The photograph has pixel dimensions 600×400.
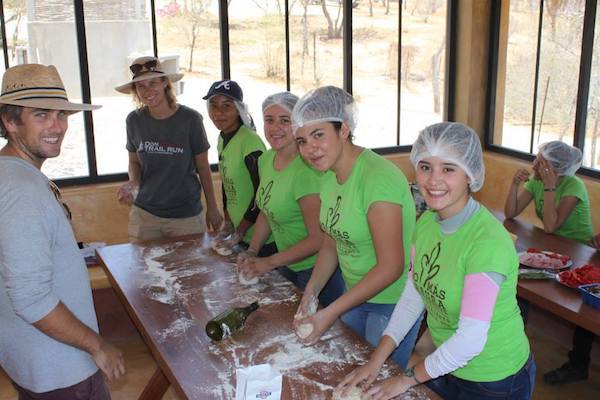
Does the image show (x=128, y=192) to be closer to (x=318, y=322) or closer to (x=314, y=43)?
(x=318, y=322)

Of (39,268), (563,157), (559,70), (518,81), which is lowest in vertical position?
(563,157)

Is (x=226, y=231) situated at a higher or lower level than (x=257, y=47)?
lower

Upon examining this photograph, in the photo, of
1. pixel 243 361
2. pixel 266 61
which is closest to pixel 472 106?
pixel 266 61

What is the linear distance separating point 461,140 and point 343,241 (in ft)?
1.86

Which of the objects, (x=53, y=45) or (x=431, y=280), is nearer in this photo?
(x=431, y=280)

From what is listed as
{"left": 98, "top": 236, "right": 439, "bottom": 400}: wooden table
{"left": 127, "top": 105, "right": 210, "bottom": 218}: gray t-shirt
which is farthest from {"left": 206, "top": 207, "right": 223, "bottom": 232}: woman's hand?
{"left": 98, "top": 236, "right": 439, "bottom": 400}: wooden table

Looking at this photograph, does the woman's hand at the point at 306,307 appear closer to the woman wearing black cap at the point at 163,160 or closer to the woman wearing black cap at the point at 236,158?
the woman wearing black cap at the point at 236,158

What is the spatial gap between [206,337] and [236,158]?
3.74 feet

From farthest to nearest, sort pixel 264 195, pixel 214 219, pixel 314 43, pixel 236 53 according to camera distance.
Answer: pixel 314 43
pixel 236 53
pixel 214 219
pixel 264 195

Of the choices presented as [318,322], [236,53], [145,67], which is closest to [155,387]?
[318,322]

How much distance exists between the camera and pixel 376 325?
2.16 metres

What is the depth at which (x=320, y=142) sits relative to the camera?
2.12m

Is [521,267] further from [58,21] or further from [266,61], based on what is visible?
[58,21]

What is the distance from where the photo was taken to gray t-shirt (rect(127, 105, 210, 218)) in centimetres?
344
